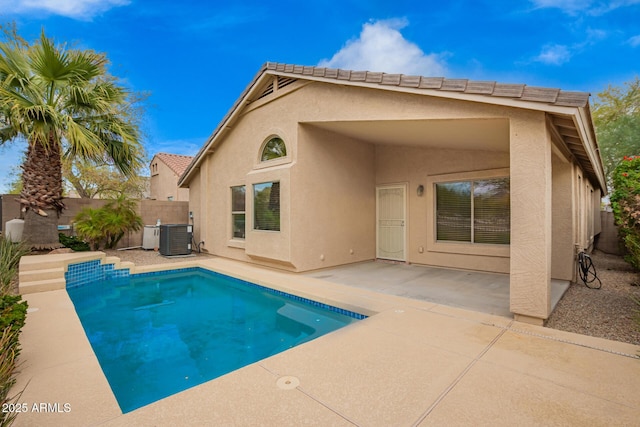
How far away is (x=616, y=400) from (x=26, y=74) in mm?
14282

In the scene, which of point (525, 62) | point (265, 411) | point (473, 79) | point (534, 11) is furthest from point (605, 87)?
point (265, 411)

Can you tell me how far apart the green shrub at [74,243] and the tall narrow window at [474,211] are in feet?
43.5

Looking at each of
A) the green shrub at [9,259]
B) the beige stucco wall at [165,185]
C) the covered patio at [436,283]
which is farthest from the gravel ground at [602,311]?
the beige stucco wall at [165,185]

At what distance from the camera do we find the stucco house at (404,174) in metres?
5.18

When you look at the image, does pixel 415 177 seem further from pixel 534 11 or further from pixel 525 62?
pixel 525 62

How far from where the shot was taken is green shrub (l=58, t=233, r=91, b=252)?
11.9 meters

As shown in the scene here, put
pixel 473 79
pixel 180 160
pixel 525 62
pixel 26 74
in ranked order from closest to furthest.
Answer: pixel 473 79 < pixel 26 74 < pixel 525 62 < pixel 180 160

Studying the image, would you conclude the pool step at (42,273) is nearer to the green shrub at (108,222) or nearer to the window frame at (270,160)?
the green shrub at (108,222)

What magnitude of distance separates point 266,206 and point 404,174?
16.3ft

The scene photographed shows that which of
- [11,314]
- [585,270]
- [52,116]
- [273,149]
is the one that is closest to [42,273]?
[52,116]

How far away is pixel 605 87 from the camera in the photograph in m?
26.0

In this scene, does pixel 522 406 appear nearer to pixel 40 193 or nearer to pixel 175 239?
pixel 175 239

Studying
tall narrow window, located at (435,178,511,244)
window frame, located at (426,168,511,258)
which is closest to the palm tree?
window frame, located at (426,168,511,258)

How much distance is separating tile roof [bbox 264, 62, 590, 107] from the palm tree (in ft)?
24.6
